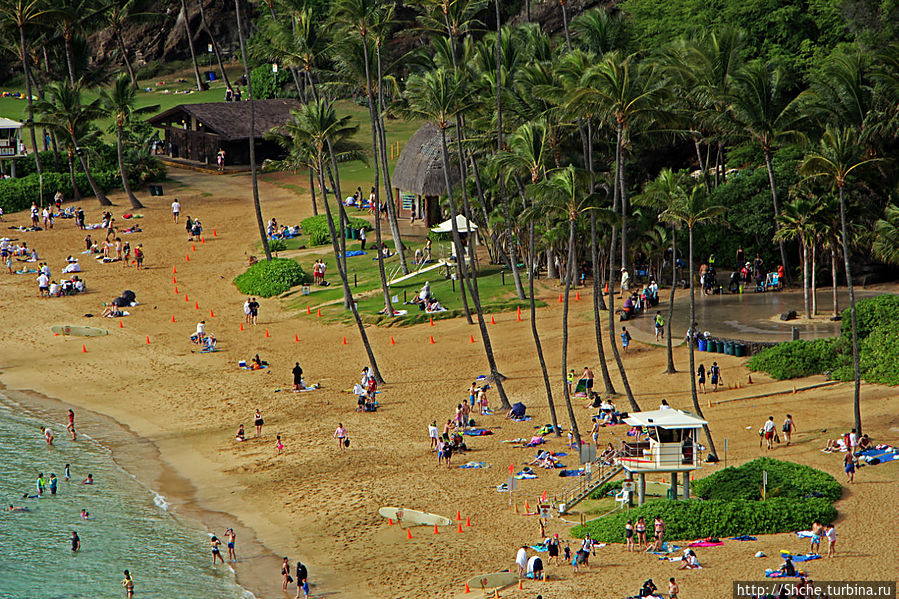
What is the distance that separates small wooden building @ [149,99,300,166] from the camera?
9431 cm

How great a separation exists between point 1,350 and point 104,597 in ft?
93.6

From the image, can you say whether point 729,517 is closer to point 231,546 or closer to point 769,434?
point 769,434

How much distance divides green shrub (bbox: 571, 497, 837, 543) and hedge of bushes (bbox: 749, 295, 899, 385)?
12.4 meters

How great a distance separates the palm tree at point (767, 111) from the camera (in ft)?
197

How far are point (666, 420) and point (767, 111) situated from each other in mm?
28297

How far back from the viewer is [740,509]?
117 ft

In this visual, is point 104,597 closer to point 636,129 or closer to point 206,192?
point 636,129

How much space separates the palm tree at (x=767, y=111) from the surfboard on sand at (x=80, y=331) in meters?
34.1

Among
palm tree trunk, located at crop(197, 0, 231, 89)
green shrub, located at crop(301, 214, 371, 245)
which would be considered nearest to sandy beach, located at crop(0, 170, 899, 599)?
green shrub, located at crop(301, 214, 371, 245)

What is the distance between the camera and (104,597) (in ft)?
116

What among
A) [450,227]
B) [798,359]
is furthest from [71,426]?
[798,359]

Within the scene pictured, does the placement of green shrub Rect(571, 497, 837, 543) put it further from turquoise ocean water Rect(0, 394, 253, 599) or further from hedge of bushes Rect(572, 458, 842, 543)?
turquoise ocean water Rect(0, 394, 253, 599)

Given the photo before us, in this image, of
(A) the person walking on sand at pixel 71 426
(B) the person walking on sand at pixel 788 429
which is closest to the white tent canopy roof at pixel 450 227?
(A) the person walking on sand at pixel 71 426

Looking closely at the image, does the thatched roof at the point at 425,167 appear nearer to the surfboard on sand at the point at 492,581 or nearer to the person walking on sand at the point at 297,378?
the person walking on sand at the point at 297,378
